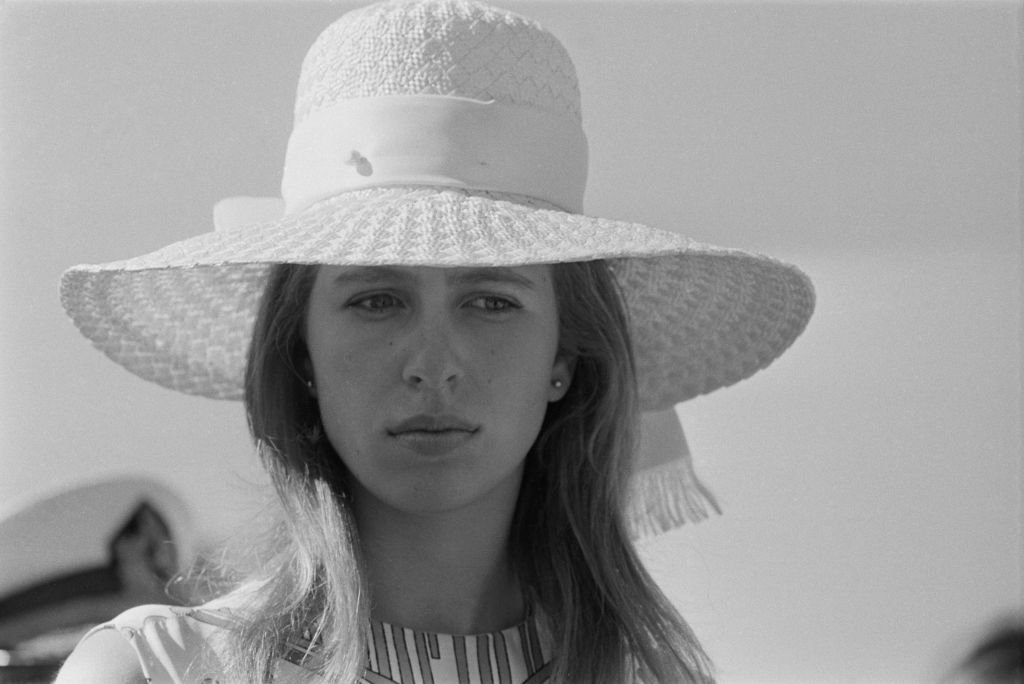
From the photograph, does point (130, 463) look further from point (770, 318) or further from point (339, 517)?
point (770, 318)

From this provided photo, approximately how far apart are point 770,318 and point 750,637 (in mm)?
825

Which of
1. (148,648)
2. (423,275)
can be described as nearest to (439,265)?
(423,275)

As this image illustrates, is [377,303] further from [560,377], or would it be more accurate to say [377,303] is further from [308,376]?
[560,377]

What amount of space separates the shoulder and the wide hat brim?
0.42 meters

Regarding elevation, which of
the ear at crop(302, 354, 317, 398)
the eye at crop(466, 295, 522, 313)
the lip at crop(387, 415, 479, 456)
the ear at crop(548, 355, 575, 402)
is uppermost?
the eye at crop(466, 295, 522, 313)

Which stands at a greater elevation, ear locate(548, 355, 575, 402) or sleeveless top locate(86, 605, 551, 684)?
ear locate(548, 355, 575, 402)

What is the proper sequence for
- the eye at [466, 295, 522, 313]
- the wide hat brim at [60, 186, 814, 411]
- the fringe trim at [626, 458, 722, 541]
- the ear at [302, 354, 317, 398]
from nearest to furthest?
1. the wide hat brim at [60, 186, 814, 411]
2. the eye at [466, 295, 522, 313]
3. the ear at [302, 354, 317, 398]
4. the fringe trim at [626, 458, 722, 541]

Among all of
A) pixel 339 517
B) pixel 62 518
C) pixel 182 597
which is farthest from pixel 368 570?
pixel 62 518

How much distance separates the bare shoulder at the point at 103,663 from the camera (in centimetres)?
141

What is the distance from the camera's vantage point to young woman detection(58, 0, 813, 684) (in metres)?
1.44

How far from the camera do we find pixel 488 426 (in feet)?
4.83

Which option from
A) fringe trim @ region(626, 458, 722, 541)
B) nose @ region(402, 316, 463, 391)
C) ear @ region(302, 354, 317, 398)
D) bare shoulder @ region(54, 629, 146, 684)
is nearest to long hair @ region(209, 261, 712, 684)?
ear @ region(302, 354, 317, 398)

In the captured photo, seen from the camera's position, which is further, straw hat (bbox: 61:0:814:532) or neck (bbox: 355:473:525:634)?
neck (bbox: 355:473:525:634)

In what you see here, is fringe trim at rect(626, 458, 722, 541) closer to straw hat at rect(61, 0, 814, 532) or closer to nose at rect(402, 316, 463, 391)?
straw hat at rect(61, 0, 814, 532)
